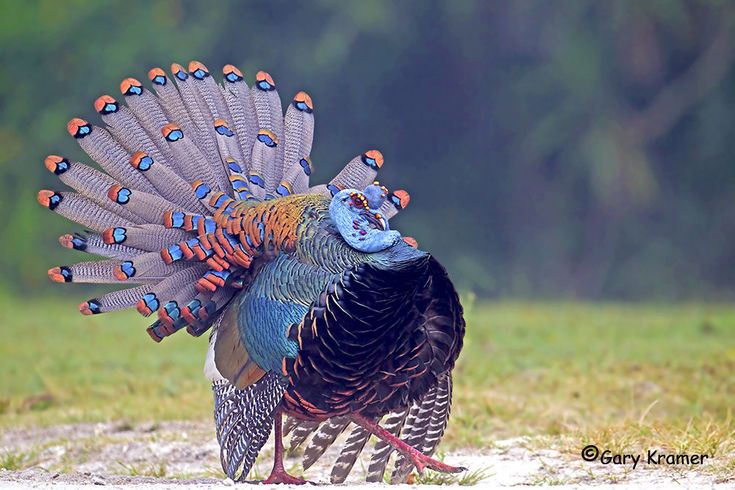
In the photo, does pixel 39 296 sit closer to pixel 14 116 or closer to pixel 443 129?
A: pixel 14 116

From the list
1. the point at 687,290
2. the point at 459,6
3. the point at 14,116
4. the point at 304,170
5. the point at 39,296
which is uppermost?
the point at 459,6

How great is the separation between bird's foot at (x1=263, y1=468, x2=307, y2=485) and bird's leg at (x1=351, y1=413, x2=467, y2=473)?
0.31 meters

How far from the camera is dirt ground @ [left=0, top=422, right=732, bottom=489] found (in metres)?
4.64

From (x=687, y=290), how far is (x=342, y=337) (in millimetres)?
9221

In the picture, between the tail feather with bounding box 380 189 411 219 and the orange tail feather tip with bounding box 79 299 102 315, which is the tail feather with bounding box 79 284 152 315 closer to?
the orange tail feather tip with bounding box 79 299 102 315

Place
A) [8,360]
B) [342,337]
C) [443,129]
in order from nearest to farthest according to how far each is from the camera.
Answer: [342,337]
[8,360]
[443,129]

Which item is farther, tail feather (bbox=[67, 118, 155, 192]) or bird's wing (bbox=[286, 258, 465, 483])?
tail feather (bbox=[67, 118, 155, 192])

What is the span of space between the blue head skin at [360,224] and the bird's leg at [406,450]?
2.22ft

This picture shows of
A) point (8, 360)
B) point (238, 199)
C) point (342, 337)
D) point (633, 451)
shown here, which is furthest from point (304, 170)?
point (8, 360)

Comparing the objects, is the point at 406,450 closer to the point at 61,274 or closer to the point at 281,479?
the point at 281,479

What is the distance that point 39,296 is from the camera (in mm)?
12953

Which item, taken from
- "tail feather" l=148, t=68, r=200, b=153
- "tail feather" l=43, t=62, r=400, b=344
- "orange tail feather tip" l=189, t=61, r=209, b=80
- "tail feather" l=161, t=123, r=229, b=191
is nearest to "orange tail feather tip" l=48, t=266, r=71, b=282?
"tail feather" l=43, t=62, r=400, b=344

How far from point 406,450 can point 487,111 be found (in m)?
9.57

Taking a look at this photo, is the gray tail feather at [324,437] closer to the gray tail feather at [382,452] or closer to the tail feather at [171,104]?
the gray tail feather at [382,452]
